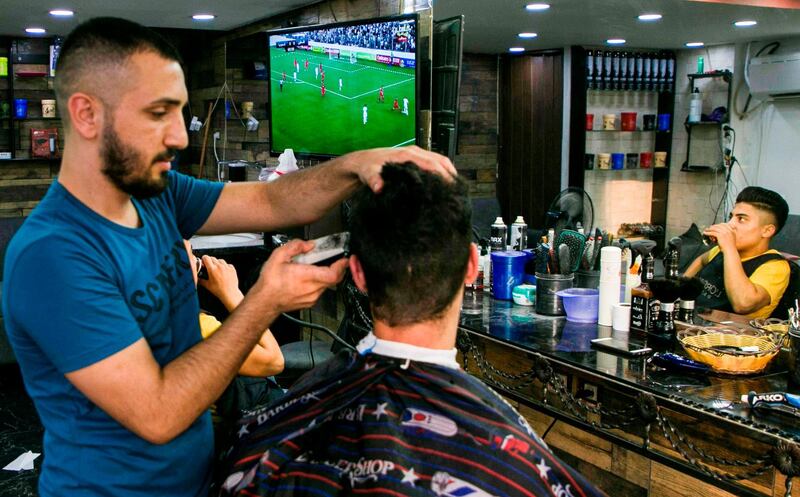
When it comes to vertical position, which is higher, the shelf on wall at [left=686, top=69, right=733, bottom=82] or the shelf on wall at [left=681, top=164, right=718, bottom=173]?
the shelf on wall at [left=686, top=69, right=733, bottom=82]

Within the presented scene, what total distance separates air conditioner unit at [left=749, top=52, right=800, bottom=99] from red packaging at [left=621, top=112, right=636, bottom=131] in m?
0.44

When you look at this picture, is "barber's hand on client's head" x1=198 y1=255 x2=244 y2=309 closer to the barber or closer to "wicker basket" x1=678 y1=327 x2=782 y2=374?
the barber

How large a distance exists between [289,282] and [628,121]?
209 cm

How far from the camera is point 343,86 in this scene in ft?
13.5

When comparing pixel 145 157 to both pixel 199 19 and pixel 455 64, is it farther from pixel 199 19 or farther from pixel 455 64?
pixel 199 19

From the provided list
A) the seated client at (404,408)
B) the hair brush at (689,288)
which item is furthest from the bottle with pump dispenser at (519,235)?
the seated client at (404,408)

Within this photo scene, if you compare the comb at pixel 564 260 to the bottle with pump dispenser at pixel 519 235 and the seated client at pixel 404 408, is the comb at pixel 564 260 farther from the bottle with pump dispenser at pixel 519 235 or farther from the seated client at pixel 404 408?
the seated client at pixel 404 408

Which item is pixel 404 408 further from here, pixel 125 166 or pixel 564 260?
pixel 564 260

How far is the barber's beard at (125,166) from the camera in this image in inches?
50.3

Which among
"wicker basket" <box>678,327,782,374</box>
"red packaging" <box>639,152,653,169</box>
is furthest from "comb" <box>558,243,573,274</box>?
"wicker basket" <box>678,327,782,374</box>

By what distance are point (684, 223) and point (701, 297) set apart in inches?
11.2

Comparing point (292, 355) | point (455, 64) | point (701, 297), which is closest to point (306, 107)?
point (455, 64)

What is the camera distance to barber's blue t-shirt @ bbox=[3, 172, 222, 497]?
1.16 m

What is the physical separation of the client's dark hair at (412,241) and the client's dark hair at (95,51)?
0.48m
